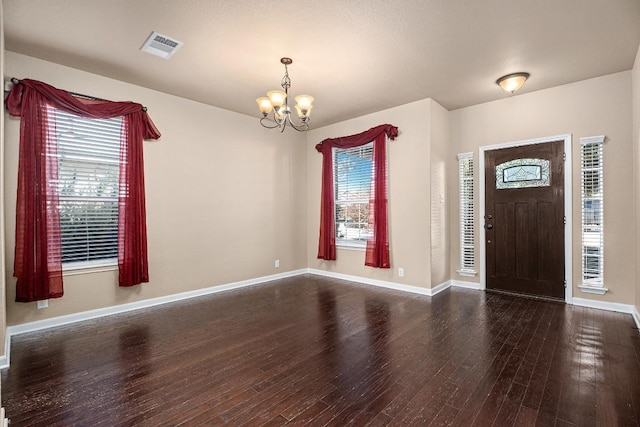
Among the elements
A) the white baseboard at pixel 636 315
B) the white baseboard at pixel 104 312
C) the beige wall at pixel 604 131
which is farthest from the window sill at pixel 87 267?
the white baseboard at pixel 636 315

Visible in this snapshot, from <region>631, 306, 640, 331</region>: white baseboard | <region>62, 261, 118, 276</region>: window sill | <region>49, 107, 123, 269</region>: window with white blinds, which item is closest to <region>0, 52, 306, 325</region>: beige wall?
<region>62, 261, 118, 276</region>: window sill

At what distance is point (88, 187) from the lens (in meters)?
3.81

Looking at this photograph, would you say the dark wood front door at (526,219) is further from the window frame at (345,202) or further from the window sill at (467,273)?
the window frame at (345,202)

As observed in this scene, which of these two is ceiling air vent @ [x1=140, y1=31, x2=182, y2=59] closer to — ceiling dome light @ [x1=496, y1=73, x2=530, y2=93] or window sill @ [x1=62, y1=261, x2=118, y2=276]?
window sill @ [x1=62, y1=261, x2=118, y2=276]

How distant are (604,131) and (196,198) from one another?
18.3 ft

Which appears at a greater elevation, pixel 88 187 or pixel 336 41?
pixel 336 41

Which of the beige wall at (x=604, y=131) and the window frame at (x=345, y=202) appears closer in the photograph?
the beige wall at (x=604, y=131)

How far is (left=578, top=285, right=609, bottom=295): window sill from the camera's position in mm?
4020

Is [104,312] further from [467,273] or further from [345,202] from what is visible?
[467,273]

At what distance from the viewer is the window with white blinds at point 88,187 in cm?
365

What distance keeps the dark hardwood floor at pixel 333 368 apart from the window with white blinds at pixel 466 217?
110 cm

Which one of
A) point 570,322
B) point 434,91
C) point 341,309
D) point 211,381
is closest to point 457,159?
point 434,91

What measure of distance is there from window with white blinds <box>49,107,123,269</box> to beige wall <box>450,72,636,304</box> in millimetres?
5477

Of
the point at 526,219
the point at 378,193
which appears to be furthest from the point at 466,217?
the point at 378,193
